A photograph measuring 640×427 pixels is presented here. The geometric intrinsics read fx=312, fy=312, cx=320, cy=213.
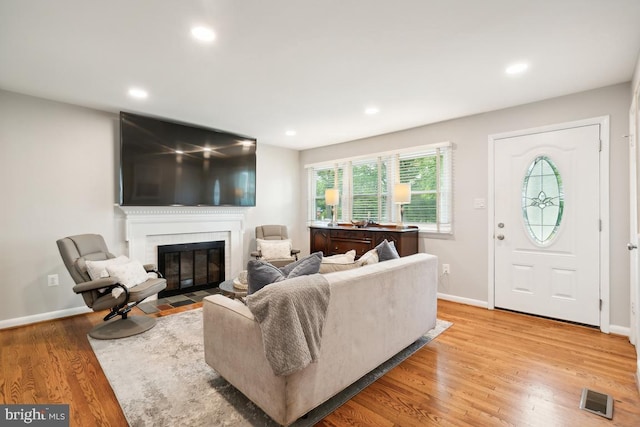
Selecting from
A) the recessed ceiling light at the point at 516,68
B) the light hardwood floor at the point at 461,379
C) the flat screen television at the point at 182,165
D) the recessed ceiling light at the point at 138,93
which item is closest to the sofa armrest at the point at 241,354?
the light hardwood floor at the point at 461,379

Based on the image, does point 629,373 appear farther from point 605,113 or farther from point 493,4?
point 493,4

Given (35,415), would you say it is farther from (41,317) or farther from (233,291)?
(41,317)

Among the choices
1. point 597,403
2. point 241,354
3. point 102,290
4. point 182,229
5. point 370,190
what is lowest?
point 597,403

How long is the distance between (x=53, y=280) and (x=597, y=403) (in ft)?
16.0

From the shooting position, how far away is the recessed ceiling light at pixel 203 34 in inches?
82.0

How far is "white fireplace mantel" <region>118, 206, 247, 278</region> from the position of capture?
396 centimetres

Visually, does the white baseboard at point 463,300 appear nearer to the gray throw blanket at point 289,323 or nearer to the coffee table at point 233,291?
the coffee table at point 233,291

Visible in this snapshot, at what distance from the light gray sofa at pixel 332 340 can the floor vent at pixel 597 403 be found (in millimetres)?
1119

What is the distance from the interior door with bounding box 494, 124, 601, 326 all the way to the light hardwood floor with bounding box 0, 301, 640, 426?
0.36 m

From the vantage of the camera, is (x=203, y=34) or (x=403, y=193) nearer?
(x=203, y=34)

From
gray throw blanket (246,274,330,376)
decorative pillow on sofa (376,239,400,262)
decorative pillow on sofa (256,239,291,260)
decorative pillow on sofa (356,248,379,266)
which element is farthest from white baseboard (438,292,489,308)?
gray throw blanket (246,274,330,376)

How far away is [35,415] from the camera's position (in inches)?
71.1

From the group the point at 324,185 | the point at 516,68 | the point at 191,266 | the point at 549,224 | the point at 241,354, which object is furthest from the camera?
the point at 324,185

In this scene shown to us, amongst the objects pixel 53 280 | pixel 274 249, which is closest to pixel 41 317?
pixel 53 280
